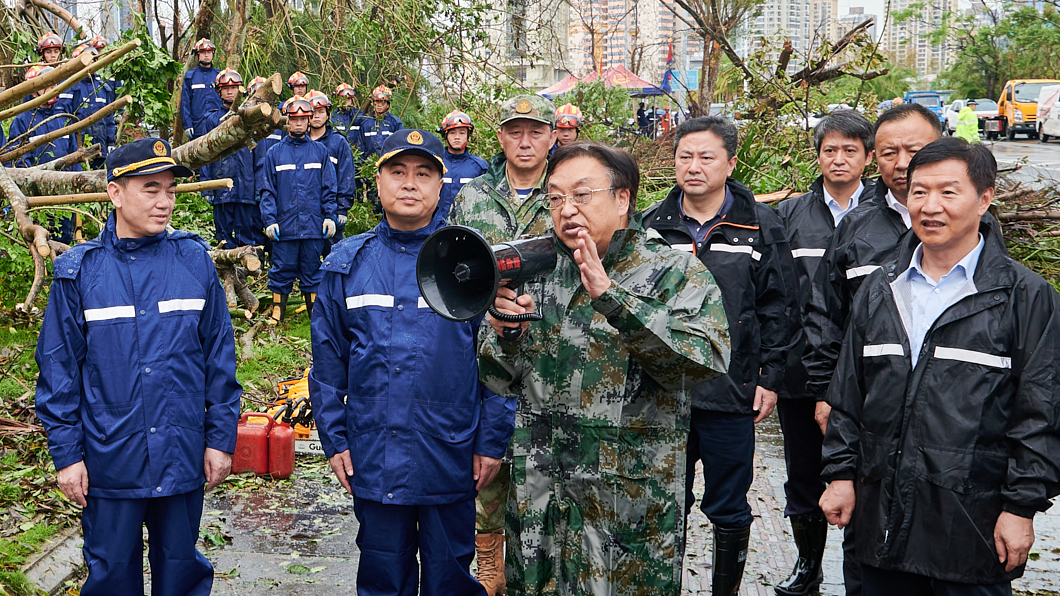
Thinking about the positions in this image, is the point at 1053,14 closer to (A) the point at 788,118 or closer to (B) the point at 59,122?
(A) the point at 788,118

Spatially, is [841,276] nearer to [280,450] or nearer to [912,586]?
[912,586]

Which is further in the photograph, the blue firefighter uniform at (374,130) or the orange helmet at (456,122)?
the blue firefighter uniform at (374,130)

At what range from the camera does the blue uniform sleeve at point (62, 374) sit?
3562 millimetres

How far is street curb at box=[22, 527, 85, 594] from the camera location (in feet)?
14.6

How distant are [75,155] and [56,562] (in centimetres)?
257

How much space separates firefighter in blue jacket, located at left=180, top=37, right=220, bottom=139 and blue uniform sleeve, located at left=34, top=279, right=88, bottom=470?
26.0ft

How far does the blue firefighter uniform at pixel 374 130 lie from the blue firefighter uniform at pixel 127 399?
9325mm

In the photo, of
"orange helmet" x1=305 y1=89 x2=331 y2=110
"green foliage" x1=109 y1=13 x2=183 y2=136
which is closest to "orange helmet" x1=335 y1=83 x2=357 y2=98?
"orange helmet" x1=305 y1=89 x2=331 y2=110

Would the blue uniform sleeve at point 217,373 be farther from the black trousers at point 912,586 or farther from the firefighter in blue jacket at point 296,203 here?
the firefighter in blue jacket at point 296,203

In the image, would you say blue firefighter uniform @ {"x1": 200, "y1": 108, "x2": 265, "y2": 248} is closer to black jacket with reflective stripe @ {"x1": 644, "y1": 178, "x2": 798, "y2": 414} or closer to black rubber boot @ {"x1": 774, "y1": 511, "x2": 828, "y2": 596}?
black jacket with reflective stripe @ {"x1": 644, "y1": 178, "x2": 798, "y2": 414}

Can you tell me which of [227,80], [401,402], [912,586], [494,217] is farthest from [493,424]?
[227,80]

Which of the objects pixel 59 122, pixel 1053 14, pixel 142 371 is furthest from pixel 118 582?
pixel 1053 14

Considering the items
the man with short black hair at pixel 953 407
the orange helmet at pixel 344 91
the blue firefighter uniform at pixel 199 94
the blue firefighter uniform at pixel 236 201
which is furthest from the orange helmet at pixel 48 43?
the man with short black hair at pixel 953 407

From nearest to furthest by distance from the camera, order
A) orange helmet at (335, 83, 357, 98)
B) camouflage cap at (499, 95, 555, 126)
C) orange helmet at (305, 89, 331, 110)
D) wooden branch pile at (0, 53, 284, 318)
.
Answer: wooden branch pile at (0, 53, 284, 318) < camouflage cap at (499, 95, 555, 126) < orange helmet at (305, 89, 331, 110) < orange helmet at (335, 83, 357, 98)
